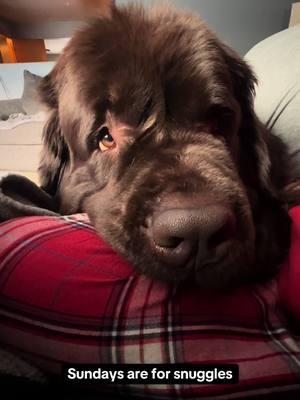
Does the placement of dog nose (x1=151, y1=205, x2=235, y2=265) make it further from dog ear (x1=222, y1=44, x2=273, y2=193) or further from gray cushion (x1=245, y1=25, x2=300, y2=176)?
gray cushion (x1=245, y1=25, x2=300, y2=176)

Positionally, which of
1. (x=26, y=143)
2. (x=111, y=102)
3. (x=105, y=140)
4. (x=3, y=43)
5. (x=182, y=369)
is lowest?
(x=26, y=143)

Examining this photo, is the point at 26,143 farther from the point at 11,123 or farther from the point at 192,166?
the point at 192,166

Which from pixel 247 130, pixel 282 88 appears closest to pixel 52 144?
pixel 247 130

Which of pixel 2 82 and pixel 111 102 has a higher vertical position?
pixel 111 102

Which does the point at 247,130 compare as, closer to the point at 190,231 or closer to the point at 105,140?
the point at 105,140

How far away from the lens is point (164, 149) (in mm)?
1165

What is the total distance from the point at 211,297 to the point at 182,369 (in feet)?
0.58

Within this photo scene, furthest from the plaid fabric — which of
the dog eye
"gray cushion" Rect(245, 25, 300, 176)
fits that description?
"gray cushion" Rect(245, 25, 300, 176)

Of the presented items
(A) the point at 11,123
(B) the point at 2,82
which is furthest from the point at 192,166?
(B) the point at 2,82

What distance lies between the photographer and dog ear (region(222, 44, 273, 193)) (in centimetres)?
152

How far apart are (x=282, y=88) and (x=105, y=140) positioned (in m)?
1.10

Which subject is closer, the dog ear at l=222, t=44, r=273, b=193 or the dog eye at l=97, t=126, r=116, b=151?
the dog eye at l=97, t=126, r=116, b=151

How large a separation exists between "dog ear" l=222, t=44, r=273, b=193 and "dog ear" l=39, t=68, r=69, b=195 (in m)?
0.67

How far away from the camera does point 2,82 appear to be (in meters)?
6.56
